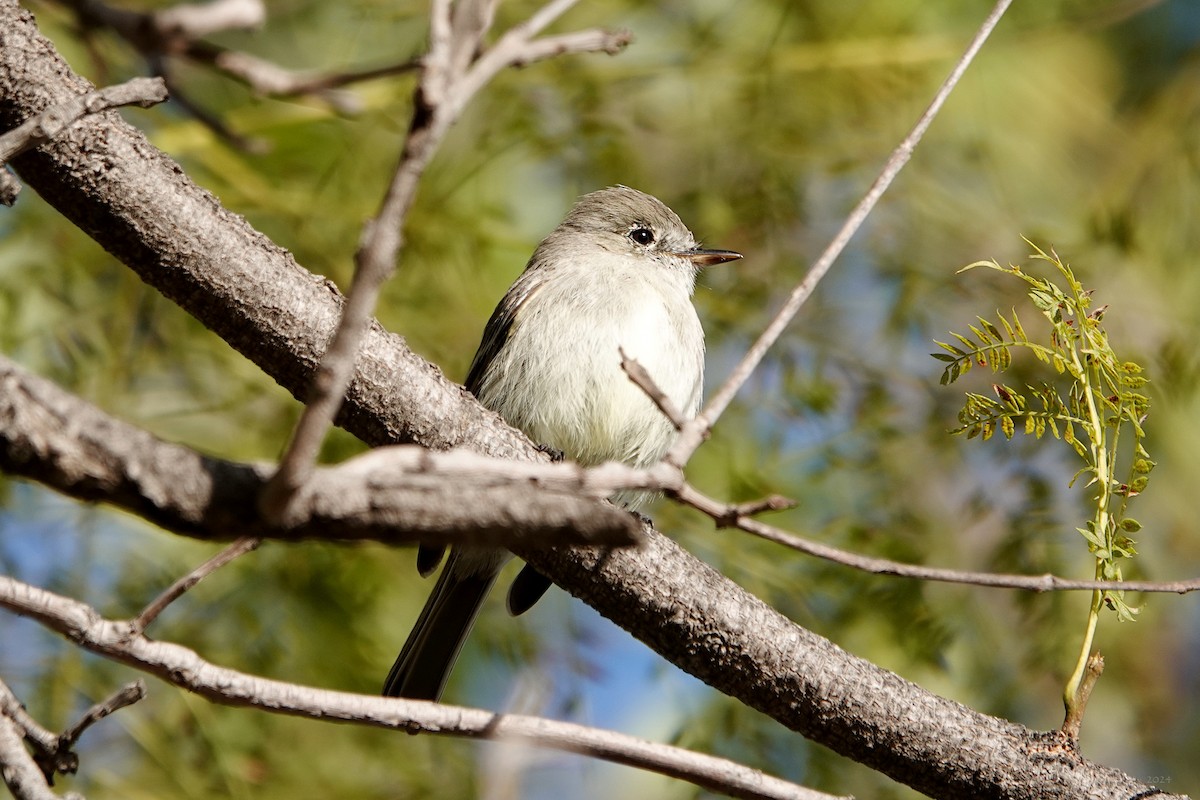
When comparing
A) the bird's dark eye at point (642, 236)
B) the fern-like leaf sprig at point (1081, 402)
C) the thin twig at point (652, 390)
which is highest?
the bird's dark eye at point (642, 236)

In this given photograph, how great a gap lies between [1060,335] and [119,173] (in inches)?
72.0

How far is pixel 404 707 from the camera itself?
6.57 feet

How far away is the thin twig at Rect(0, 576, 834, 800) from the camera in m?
1.86

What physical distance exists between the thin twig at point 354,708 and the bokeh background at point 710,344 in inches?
54.2

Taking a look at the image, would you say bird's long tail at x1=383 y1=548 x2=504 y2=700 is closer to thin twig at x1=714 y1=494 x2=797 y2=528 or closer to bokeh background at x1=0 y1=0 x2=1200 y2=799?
bokeh background at x1=0 y1=0 x2=1200 y2=799

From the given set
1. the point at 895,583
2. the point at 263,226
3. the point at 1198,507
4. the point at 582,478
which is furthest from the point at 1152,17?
the point at 582,478

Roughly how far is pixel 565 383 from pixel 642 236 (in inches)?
47.3

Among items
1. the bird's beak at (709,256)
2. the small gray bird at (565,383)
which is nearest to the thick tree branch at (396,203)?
the small gray bird at (565,383)

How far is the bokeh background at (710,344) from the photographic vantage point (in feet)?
12.7

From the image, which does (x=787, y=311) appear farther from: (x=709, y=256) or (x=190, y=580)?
(x=709, y=256)

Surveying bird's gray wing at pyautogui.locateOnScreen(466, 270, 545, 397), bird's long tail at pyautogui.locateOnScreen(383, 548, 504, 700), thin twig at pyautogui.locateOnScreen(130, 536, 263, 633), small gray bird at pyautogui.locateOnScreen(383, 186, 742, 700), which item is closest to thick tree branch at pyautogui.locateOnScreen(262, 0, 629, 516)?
thin twig at pyautogui.locateOnScreen(130, 536, 263, 633)

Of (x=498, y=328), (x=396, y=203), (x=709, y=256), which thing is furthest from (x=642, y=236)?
(x=396, y=203)

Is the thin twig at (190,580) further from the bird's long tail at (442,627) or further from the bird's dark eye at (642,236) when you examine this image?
the bird's dark eye at (642,236)

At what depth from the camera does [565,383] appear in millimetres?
4062
